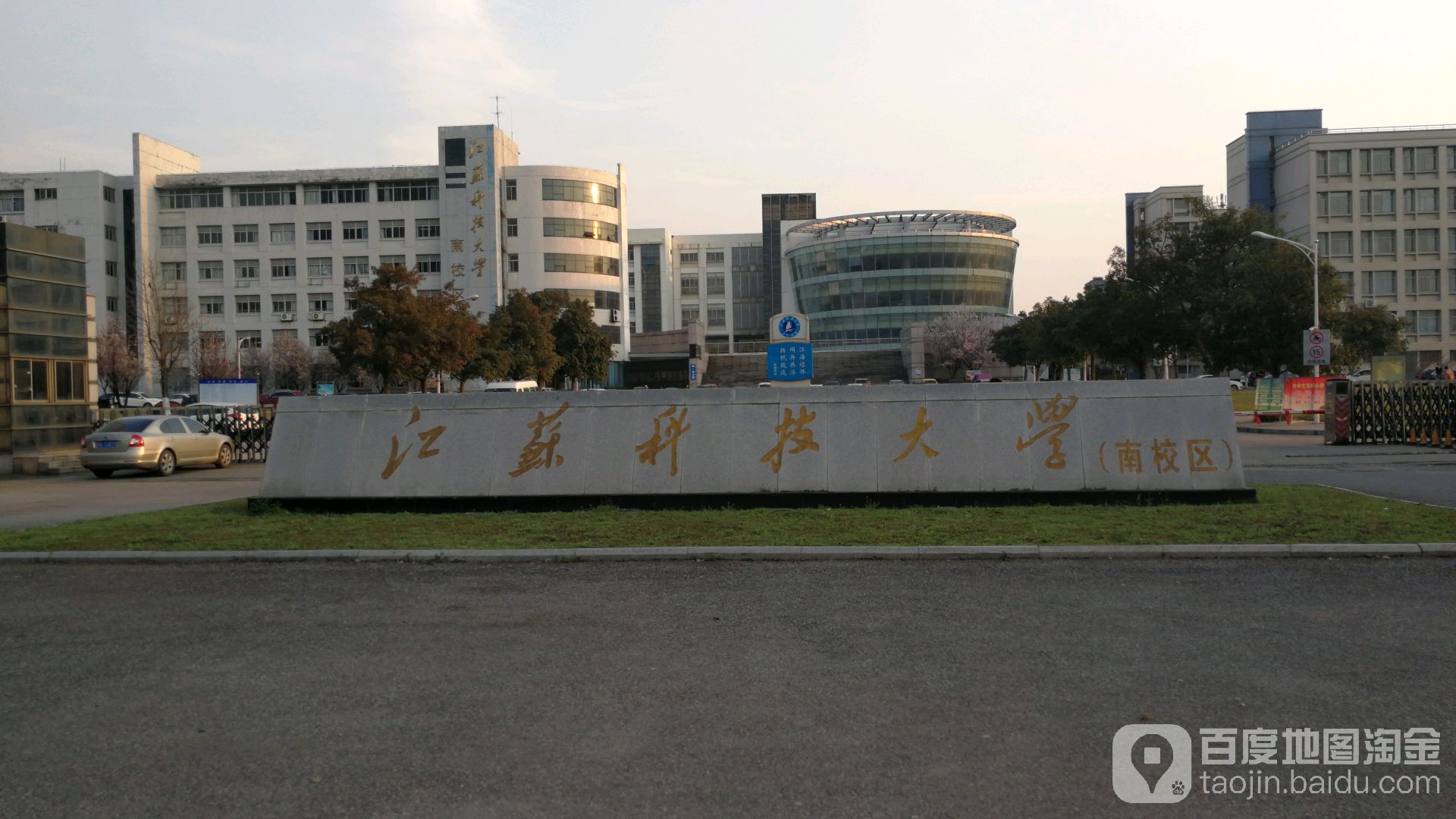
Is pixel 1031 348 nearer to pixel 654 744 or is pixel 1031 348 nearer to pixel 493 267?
pixel 493 267

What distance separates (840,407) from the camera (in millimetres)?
13672

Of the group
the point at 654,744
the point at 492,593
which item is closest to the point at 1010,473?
the point at 492,593

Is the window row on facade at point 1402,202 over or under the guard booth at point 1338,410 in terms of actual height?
over

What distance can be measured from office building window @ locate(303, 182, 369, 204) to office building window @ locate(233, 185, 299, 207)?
1050 millimetres

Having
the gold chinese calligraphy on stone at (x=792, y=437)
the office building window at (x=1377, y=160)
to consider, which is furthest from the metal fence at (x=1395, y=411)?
the office building window at (x=1377, y=160)

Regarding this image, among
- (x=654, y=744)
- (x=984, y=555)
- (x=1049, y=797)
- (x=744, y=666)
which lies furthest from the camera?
(x=984, y=555)

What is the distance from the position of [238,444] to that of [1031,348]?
50430mm

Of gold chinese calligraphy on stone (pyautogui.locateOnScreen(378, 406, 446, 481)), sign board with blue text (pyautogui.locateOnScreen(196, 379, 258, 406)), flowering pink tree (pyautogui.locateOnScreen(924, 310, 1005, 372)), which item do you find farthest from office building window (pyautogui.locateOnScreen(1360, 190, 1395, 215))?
gold chinese calligraphy on stone (pyautogui.locateOnScreen(378, 406, 446, 481))

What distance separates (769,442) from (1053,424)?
12.0 feet

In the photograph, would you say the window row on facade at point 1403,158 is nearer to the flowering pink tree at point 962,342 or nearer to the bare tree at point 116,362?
the flowering pink tree at point 962,342

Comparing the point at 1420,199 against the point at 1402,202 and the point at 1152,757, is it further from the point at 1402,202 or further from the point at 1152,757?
the point at 1152,757

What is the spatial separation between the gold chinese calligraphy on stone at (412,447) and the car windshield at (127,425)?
12.0 m

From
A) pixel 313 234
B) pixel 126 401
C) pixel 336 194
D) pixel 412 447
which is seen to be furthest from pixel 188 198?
pixel 412 447

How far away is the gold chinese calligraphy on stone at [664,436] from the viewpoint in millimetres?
13684
